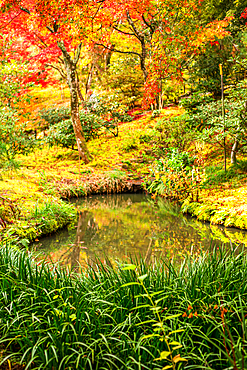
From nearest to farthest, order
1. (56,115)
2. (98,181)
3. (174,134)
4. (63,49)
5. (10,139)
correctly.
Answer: (174,134) < (10,139) < (63,49) < (98,181) < (56,115)

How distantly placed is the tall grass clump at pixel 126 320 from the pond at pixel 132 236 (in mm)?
919

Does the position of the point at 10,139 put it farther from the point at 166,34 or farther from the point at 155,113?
the point at 155,113

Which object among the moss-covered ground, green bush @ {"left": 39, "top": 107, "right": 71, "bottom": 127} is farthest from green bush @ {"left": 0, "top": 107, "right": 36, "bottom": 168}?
green bush @ {"left": 39, "top": 107, "right": 71, "bottom": 127}

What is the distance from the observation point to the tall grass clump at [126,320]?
4.28 ft

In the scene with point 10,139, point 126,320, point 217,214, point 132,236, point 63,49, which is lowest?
point 132,236

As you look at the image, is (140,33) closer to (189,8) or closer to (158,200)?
(189,8)

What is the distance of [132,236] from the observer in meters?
4.39

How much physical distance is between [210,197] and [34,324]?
4.83 m

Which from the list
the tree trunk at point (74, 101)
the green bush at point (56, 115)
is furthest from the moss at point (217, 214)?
the green bush at point (56, 115)

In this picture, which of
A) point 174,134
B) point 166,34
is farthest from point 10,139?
point 166,34

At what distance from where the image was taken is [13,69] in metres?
8.64

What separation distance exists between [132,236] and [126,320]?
9.69 ft

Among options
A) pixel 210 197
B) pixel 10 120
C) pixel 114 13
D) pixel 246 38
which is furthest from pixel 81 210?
pixel 246 38

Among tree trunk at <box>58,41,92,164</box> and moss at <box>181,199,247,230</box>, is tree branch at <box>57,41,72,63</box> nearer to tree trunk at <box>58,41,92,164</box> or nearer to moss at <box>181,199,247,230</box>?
tree trunk at <box>58,41,92,164</box>
